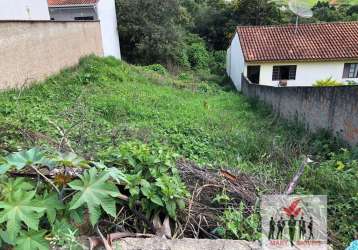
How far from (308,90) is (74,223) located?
624cm

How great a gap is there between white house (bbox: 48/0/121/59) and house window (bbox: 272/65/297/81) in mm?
8829

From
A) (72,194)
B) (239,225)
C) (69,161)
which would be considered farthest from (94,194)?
(239,225)

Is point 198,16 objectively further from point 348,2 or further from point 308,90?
point 308,90

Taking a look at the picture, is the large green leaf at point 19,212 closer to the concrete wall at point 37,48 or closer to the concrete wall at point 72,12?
the concrete wall at point 37,48

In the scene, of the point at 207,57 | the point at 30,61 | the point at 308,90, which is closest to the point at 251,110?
the point at 308,90

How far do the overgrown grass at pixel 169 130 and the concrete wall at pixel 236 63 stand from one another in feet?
15.4

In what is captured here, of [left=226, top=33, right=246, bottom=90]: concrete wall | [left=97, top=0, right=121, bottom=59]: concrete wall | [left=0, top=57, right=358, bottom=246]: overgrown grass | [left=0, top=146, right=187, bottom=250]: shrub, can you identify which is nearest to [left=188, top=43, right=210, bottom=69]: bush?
[left=226, top=33, right=246, bottom=90]: concrete wall

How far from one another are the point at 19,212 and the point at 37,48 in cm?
776

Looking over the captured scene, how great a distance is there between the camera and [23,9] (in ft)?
35.1

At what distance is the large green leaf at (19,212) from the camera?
1.51 metres

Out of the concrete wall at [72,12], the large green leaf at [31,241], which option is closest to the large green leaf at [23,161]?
the large green leaf at [31,241]

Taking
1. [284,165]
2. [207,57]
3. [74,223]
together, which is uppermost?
[74,223]

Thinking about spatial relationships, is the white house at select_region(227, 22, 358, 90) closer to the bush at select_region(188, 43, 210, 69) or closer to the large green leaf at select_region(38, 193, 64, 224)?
the bush at select_region(188, 43, 210, 69)

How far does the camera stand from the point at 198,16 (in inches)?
1041
